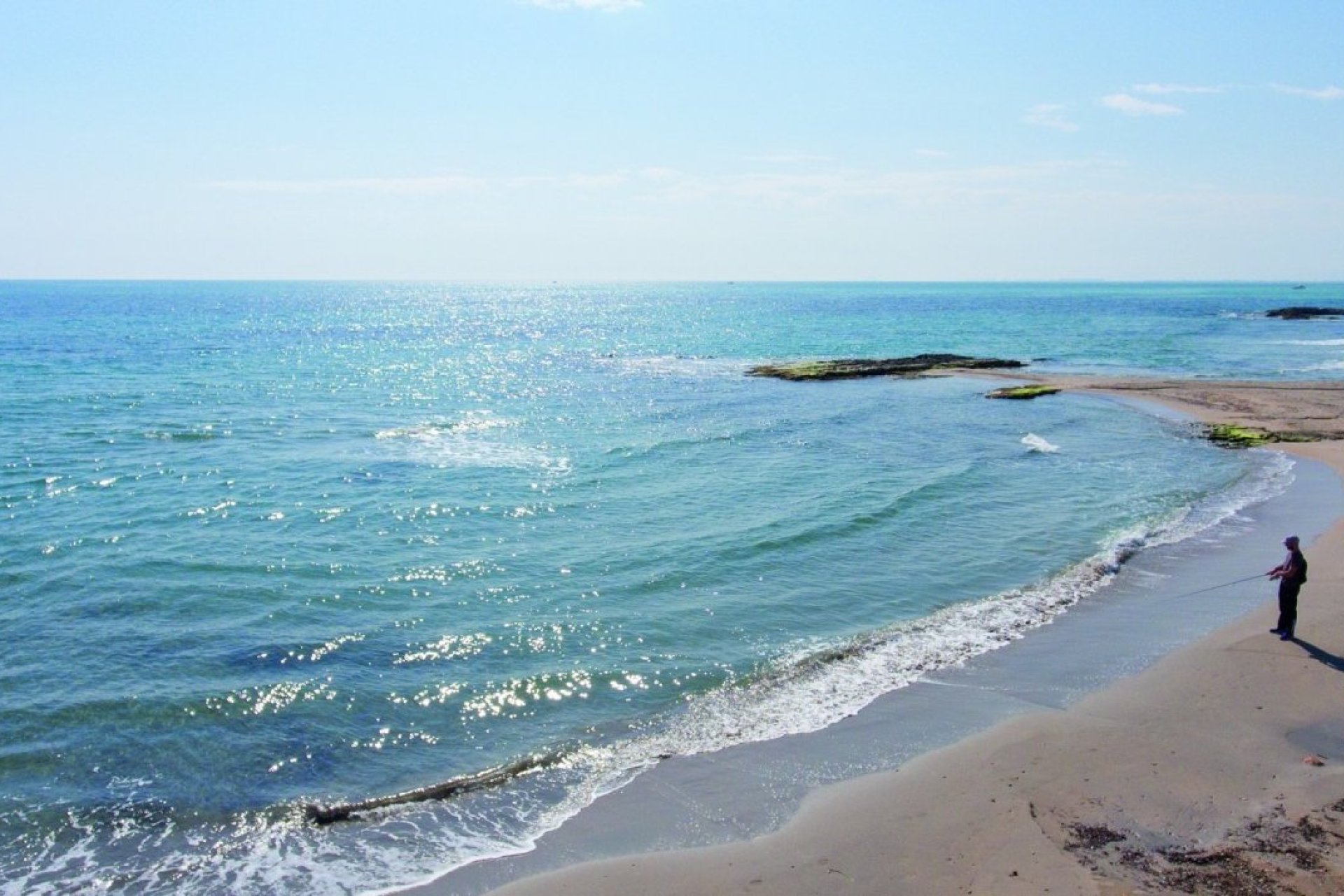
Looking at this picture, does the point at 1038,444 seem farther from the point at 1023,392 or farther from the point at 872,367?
the point at 872,367

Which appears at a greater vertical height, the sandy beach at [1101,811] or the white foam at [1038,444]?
the white foam at [1038,444]

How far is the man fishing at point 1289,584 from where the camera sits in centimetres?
1622

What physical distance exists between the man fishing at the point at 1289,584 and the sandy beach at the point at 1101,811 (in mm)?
1044

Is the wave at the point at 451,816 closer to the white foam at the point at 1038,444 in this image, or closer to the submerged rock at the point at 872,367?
the white foam at the point at 1038,444

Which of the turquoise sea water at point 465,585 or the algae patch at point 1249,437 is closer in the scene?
the turquoise sea water at point 465,585

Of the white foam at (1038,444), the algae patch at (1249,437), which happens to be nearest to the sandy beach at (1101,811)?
the white foam at (1038,444)

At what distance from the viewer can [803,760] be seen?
12711 mm

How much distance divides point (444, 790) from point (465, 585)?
8252mm

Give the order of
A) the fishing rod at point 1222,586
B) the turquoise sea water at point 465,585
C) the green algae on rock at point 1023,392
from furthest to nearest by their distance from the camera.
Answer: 1. the green algae on rock at point 1023,392
2. the fishing rod at point 1222,586
3. the turquoise sea water at point 465,585

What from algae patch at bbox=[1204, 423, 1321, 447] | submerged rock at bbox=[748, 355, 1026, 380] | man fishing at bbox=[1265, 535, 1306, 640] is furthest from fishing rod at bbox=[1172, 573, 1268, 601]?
submerged rock at bbox=[748, 355, 1026, 380]

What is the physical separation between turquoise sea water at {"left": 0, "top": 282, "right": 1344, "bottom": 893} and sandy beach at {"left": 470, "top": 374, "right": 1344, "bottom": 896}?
7.58ft

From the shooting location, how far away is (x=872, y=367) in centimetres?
6334

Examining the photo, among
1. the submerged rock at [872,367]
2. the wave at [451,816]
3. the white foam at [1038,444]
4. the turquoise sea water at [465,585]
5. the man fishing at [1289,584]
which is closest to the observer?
the wave at [451,816]

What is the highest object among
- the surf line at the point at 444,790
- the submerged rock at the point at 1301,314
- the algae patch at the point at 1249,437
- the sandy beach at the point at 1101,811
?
the submerged rock at the point at 1301,314
